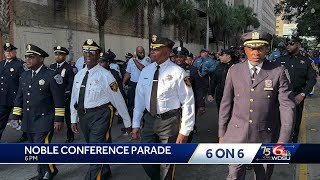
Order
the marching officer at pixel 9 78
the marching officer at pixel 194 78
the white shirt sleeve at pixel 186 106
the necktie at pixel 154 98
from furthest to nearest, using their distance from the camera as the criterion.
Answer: the marching officer at pixel 9 78
the marching officer at pixel 194 78
the necktie at pixel 154 98
the white shirt sleeve at pixel 186 106

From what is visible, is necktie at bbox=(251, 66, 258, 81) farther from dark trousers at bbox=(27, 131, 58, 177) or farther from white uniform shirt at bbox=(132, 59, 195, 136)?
dark trousers at bbox=(27, 131, 58, 177)

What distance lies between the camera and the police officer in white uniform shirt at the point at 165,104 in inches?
170

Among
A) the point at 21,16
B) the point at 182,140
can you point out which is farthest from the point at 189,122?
the point at 21,16

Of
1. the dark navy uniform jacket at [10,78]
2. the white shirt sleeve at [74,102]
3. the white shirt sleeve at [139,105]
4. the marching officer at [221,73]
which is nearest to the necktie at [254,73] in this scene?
the white shirt sleeve at [139,105]

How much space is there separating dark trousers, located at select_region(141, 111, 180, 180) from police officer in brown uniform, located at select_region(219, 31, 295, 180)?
79 cm

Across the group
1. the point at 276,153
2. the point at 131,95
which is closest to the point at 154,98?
the point at 276,153

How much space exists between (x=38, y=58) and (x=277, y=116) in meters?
3.25

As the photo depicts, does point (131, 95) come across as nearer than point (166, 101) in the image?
No

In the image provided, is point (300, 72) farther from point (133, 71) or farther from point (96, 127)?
point (133, 71)

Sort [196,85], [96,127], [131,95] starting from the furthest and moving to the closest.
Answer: [131,95], [196,85], [96,127]

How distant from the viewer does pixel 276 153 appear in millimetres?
3320

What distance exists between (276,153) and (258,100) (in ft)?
1.69

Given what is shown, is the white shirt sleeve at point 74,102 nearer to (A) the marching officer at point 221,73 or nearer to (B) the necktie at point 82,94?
(B) the necktie at point 82,94

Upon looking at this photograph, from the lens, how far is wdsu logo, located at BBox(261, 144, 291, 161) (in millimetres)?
3287
